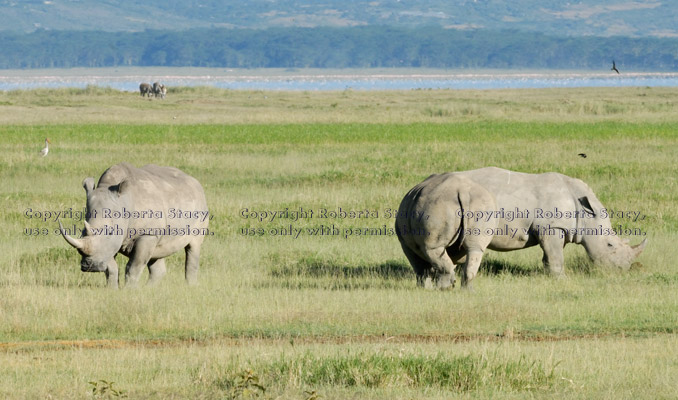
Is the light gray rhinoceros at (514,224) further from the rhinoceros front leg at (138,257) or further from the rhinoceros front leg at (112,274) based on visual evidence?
the rhinoceros front leg at (112,274)

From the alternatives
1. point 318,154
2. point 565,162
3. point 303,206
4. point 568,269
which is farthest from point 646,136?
point 568,269

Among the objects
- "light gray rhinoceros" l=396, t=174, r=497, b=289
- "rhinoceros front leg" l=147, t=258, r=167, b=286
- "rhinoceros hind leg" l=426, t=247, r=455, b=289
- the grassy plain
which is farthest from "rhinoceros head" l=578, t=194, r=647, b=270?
"rhinoceros front leg" l=147, t=258, r=167, b=286

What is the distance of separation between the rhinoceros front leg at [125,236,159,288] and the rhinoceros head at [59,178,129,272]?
0.33 m

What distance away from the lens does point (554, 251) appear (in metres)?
14.4

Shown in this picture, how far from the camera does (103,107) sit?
61.4m

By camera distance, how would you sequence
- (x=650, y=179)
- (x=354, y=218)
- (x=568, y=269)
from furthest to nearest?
(x=650, y=179)
(x=354, y=218)
(x=568, y=269)

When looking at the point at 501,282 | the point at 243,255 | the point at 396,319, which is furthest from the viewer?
the point at 243,255

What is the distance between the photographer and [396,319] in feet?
38.7

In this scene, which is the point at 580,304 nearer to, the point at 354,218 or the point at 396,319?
the point at 396,319

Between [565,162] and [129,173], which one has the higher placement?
[129,173]

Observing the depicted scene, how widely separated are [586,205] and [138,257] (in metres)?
6.12

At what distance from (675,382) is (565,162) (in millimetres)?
22303

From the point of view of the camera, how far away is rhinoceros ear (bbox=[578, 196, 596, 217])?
1461 cm

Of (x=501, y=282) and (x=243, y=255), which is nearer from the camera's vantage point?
(x=501, y=282)
